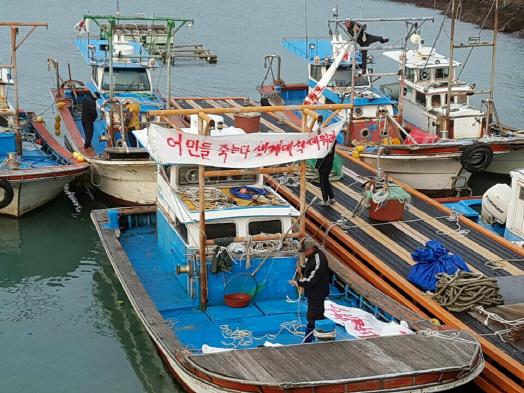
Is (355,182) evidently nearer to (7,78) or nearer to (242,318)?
(242,318)

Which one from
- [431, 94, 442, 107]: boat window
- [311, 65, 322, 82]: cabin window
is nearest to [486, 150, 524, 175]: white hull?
[431, 94, 442, 107]: boat window

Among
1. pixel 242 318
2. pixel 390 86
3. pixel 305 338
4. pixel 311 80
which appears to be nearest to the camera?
pixel 305 338

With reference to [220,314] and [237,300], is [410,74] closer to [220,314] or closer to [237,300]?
[237,300]

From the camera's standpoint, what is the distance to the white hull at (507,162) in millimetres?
19250

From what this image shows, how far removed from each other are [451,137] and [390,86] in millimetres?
4802

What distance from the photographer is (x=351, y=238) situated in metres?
13.0

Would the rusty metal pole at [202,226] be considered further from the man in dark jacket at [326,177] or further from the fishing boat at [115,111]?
the fishing boat at [115,111]

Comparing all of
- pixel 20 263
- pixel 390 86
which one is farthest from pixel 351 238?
pixel 390 86

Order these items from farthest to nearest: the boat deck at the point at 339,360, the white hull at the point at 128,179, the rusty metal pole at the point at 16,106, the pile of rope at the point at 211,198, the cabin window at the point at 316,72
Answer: the cabin window at the point at 316,72 < the rusty metal pole at the point at 16,106 < the white hull at the point at 128,179 < the pile of rope at the point at 211,198 < the boat deck at the point at 339,360

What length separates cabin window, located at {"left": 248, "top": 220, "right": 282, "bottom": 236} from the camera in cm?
1142

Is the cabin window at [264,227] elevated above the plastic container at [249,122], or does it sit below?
below

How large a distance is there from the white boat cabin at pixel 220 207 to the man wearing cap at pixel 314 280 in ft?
5.40

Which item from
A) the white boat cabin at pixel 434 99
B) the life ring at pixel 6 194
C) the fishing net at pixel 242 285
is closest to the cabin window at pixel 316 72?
the white boat cabin at pixel 434 99

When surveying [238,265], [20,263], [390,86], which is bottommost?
[20,263]
